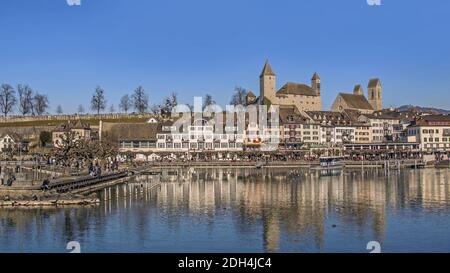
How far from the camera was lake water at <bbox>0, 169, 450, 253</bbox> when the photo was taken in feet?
79.4

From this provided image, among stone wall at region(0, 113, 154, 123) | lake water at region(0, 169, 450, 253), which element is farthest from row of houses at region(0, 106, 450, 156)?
lake water at region(0, 169, 450, 253)

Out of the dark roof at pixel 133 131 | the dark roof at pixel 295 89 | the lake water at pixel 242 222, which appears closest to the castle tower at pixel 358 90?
the dark roof at pixel 295 89

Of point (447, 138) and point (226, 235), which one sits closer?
point (226, 235)

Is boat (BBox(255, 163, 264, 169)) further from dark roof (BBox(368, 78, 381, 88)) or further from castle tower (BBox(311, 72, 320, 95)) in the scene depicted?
dark roof (BBox(368, 78, 381, 88))

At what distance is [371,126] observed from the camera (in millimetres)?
114688

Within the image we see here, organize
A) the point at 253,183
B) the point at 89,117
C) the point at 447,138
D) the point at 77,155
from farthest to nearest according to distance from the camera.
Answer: the point at 89,117 → the point at 447,138 → the point at 77,155 → the point at 253,183

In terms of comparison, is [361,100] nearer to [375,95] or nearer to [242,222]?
[375,95]

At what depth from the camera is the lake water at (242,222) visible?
79.4 ft

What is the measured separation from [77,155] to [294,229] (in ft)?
138

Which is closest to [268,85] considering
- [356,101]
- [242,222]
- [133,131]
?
[356,101]

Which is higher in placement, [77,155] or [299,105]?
[299,105]

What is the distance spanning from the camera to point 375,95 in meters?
147

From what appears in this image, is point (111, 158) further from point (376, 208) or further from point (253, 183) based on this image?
point (376, 208)
